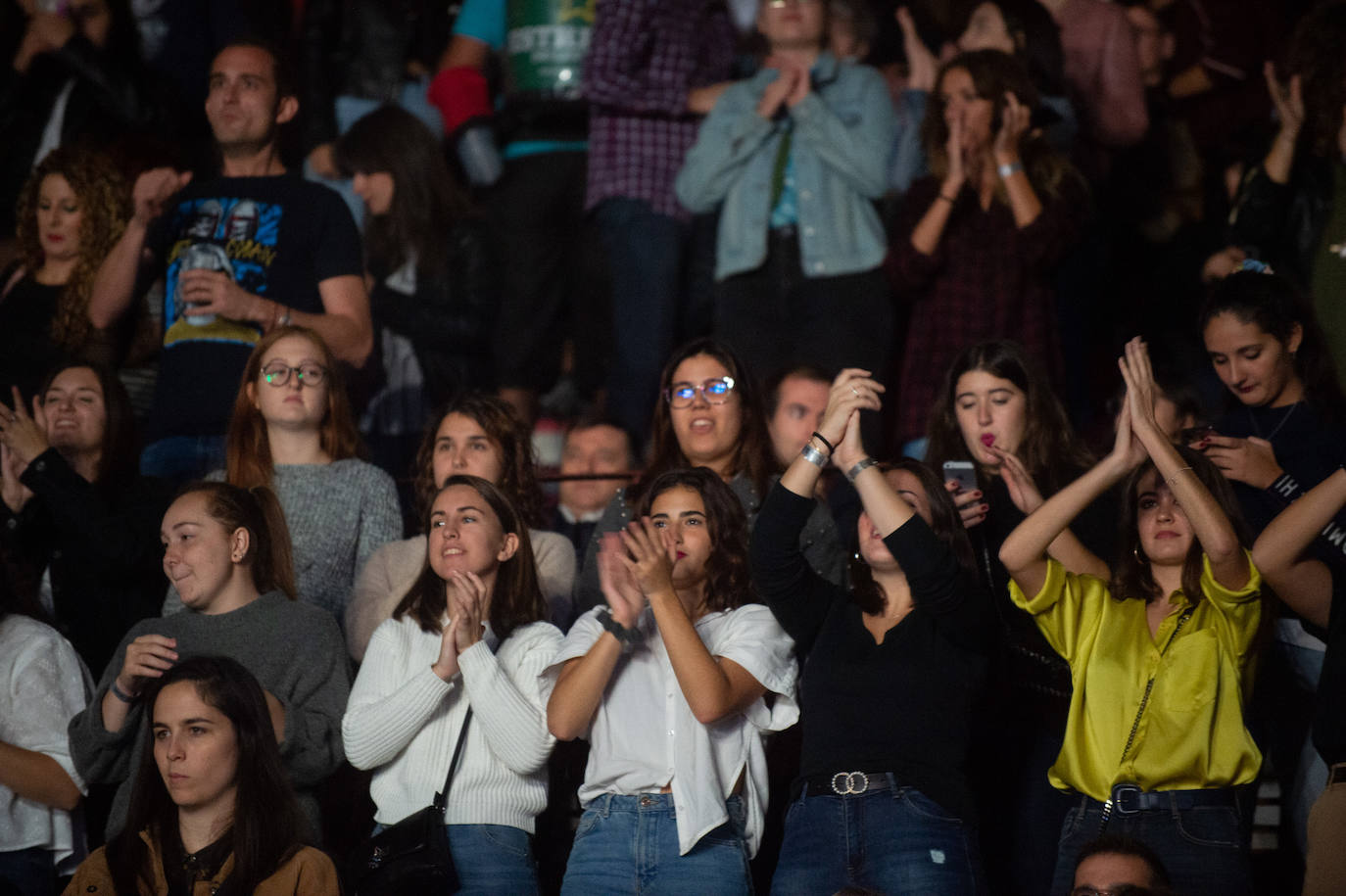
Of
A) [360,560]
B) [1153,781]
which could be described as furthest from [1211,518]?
[360,560]

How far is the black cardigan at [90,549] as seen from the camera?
15.0 ft

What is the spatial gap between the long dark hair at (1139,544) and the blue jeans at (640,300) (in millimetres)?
2348

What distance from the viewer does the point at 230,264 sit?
5363mm

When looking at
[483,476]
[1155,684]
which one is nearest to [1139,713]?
[1155,684]

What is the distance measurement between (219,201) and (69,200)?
0.68 metres

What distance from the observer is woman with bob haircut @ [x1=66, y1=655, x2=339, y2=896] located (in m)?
3.78

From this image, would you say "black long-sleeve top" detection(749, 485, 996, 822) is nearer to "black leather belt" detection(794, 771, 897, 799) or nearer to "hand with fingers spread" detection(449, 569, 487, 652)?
"black leather belt" detection(794, 771, 897, 799)

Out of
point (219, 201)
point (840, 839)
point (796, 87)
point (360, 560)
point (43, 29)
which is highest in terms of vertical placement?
point (43, 29)

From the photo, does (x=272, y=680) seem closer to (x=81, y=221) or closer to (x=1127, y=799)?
(x=1127, y=799)

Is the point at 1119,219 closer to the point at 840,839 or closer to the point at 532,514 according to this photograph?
the point at 532,514

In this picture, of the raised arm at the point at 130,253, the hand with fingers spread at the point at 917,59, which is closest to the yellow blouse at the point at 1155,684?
the hand with fingers spread at the point at 917,59

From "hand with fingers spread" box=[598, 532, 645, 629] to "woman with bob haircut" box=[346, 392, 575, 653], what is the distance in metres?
0.71

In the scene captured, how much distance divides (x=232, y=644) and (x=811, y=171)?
2.91 metres

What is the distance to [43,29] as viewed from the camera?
6652 millimetres
